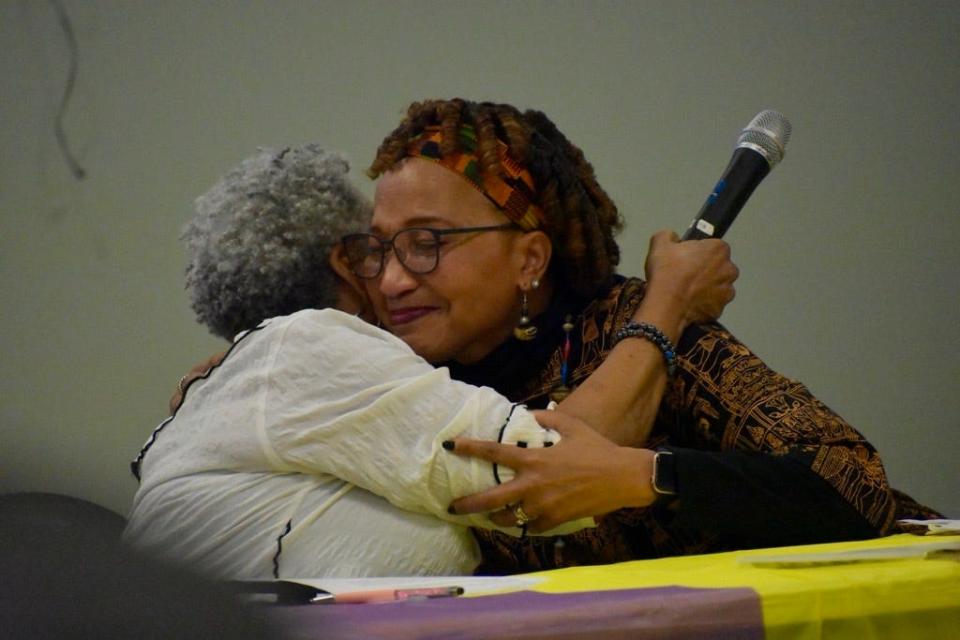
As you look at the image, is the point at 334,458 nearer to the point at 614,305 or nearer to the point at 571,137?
the point at 614,305

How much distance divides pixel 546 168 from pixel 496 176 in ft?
0.31

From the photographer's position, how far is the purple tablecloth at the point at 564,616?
83 cm

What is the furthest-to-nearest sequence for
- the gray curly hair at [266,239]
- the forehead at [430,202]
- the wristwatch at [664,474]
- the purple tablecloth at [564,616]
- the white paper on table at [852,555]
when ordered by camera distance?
the forehead at [430,202]
the gray curly hair at [266,239]
the wristwatch at [664,474]
the white paper on table at [852,555]
the purple tablecloth at [564,616]

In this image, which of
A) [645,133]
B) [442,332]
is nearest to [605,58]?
[645,133]

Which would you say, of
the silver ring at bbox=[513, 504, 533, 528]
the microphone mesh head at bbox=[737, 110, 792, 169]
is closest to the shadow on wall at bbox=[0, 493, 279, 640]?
the silver ring at bbox=[513, 504, 533, 528]

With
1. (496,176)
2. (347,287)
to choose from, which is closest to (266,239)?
(347,287)

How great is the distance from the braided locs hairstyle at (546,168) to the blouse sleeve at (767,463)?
0.30 metres

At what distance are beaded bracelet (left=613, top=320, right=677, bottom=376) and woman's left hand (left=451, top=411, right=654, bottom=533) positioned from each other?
232mm

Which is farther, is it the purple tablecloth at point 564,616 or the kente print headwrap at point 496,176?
the kente print headwrap at point 496,176

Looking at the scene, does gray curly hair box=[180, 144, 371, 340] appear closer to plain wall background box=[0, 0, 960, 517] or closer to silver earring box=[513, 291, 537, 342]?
silver earring box=[513, 291, 537, 342]

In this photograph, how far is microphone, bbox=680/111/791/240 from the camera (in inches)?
76.0

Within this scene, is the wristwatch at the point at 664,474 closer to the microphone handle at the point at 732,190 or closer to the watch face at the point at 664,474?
the watch face at the point at 664,474

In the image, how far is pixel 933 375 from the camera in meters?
3.55

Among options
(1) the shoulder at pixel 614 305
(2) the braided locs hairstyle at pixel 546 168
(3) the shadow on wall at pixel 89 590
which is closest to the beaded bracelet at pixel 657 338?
(1) the shoulder at pixel 614 305
